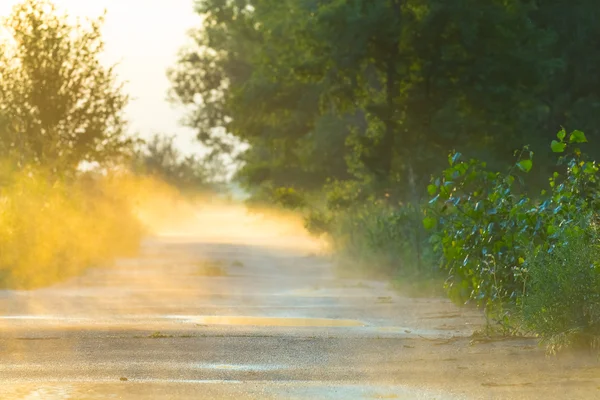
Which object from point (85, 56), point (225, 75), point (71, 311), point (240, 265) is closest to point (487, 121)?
point (240, 265)

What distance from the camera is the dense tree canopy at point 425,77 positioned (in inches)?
1395

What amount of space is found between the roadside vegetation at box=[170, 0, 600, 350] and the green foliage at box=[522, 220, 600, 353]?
17mm

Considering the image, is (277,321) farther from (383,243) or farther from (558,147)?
(383,243)

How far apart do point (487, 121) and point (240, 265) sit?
8.61 meters

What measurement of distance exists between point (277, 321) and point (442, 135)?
2040cm

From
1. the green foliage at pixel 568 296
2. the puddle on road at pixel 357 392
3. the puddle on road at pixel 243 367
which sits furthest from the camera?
the green foliage at pixel 568 296

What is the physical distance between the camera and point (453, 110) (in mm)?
36438

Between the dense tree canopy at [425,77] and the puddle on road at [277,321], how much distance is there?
18.3 m

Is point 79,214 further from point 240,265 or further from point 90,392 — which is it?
point 90,392

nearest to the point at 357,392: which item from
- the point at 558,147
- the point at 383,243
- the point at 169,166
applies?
the point at 558,147

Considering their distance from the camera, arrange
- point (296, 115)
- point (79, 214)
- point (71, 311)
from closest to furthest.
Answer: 1. point (71, 311)
2. point (79, 214)
3. point (296, 115)

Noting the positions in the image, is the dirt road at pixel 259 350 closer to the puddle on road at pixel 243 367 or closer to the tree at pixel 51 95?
the puddle on road at pixel 243 367

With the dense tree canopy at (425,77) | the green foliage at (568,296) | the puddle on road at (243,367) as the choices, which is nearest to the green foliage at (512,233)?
the green foliage at (568,296)

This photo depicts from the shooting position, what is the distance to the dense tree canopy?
116 feet
